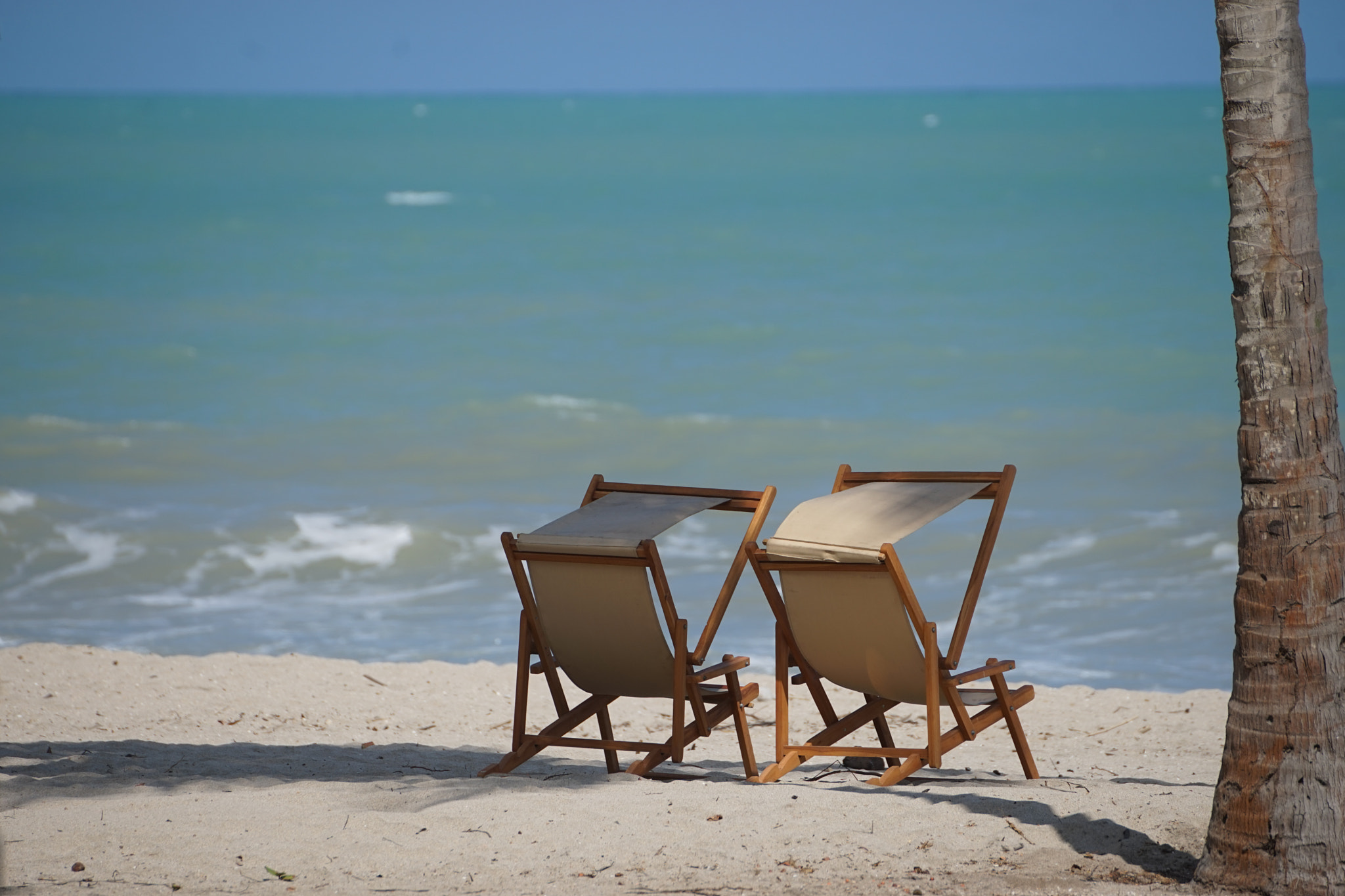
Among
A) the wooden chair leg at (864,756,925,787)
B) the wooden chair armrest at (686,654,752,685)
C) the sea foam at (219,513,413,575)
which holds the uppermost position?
the sea foam at (219,513,413,575)

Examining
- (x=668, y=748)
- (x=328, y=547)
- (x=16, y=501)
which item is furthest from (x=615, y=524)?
(x=16, y=501)

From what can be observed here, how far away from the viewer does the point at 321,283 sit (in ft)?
90.0

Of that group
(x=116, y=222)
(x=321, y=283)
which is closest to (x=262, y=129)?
(x=116, y=222)

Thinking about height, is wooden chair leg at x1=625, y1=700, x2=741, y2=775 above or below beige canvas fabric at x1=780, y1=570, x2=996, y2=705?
below

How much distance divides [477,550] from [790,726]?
502 centimetres

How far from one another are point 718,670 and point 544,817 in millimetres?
867

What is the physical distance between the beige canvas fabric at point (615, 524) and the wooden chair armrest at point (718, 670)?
475 millimetres

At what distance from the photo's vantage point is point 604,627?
4215 millimetres

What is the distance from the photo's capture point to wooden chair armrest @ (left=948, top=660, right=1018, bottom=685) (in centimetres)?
396

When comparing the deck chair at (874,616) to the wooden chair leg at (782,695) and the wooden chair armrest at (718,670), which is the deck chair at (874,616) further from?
the wooden chair armrest at (718,670)

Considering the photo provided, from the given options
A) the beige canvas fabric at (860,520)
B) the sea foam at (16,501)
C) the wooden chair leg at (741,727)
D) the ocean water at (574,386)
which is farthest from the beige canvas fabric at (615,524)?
the sea foam at (16,501)

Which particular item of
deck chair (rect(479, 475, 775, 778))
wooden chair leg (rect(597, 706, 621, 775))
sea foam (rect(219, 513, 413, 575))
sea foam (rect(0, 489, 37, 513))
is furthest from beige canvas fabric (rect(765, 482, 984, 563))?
sea foam (rect(0, 489, 37, 513))

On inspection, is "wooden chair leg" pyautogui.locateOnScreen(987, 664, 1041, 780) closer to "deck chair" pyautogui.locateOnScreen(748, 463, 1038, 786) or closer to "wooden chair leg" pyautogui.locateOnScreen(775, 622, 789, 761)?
"deck chair" pyautogui.locateOnScreen(748, 463, 1038, 786)

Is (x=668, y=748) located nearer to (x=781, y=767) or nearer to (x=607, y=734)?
(x=781, y=767)
